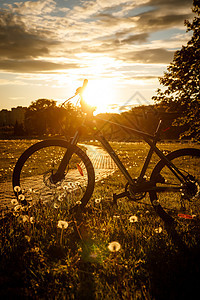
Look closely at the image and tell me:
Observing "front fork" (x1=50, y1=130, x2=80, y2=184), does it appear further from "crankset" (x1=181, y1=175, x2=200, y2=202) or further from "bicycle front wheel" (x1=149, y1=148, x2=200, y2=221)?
"crankset" (x1=181, y1=175, x2=200, y2=202)

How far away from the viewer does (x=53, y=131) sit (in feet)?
15.0

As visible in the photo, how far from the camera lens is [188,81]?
12.9 m

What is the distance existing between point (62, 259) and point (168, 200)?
3.14m

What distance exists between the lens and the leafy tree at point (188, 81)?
492 inches

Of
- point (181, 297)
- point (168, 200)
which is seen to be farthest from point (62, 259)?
point (168, 200)

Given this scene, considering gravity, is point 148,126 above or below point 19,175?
above

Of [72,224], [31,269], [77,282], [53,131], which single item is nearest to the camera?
[77,282]

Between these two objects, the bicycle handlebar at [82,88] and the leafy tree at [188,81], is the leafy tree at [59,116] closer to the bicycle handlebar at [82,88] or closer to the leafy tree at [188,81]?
the bicycle handlebar at [82,88]

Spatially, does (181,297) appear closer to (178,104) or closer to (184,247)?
(184,247)

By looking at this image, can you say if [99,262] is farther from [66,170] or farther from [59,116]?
[59,116]

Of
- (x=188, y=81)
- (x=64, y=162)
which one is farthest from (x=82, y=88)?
(x=188, y=81)

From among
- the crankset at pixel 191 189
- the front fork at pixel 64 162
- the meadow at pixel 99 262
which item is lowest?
the meadow at pixel 99 262

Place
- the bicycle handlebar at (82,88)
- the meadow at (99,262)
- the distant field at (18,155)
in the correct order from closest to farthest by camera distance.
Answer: the meadow at (99,262)
the bicycle handlebar at (82,88)
the distant field at (18,155)

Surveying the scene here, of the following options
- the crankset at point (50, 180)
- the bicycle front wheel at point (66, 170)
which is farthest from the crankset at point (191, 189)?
the crankset at point (50, 180)
